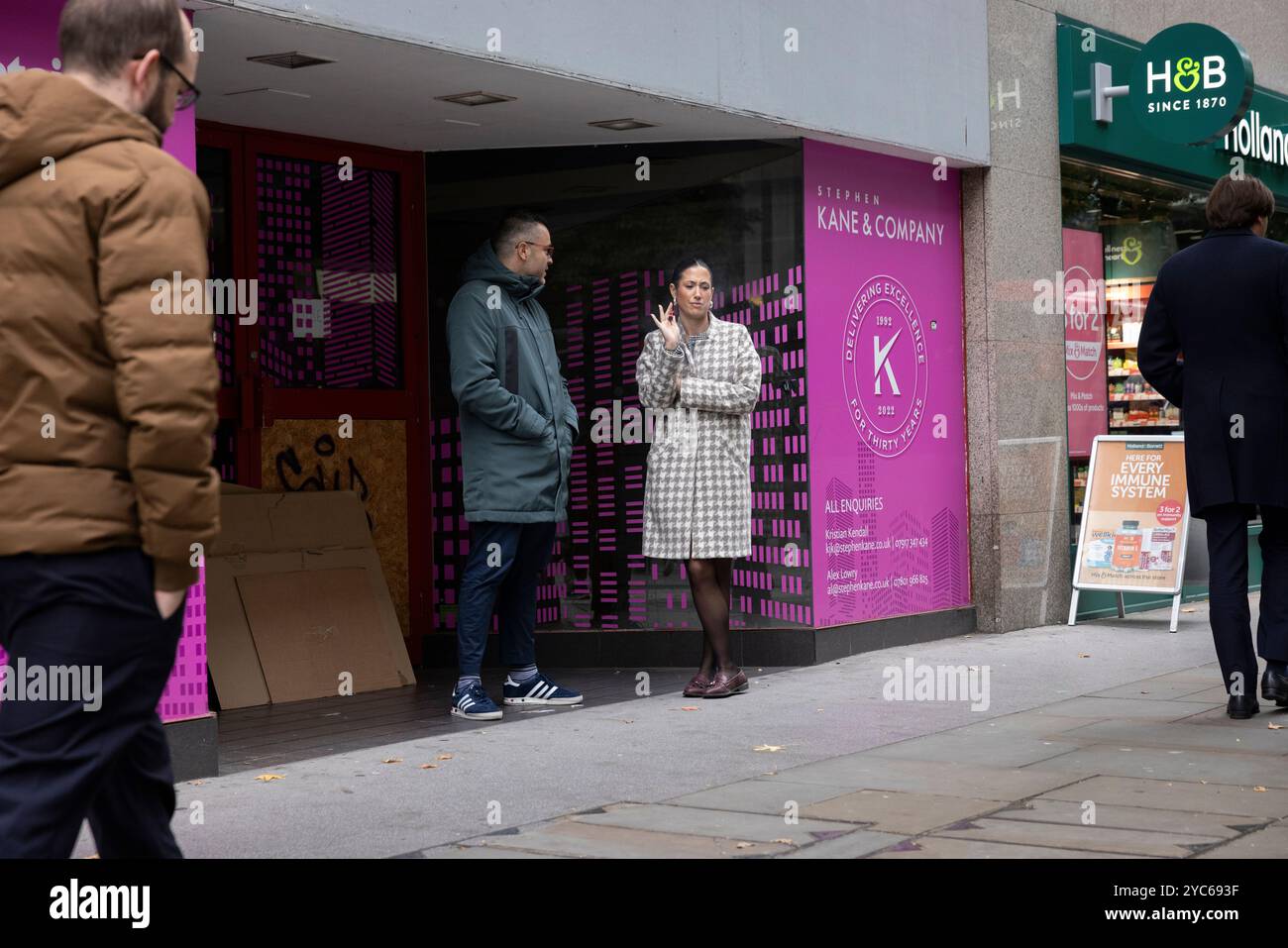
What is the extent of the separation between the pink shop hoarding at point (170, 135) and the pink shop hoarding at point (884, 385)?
3.92 m

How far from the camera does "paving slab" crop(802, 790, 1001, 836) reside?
4824 millimetres

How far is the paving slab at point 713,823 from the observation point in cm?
471

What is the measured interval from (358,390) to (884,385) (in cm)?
300

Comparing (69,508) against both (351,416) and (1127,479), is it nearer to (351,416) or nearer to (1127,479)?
(351,416)

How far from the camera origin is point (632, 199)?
891cm

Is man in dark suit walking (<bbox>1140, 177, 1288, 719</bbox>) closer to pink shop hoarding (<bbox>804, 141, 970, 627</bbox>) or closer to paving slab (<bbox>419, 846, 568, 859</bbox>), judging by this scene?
pink shop hoarding (<bbox>804, 141, 970, 627</bbox>)

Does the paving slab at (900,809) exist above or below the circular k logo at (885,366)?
below

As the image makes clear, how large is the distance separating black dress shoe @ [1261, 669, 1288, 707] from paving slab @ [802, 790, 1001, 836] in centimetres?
225

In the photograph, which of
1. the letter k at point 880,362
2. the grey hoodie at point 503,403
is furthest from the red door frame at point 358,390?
the letter k at point 880,362

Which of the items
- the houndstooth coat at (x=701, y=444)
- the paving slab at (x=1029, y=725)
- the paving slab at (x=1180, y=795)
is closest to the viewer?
the paving slab at (x=1180, y=795)

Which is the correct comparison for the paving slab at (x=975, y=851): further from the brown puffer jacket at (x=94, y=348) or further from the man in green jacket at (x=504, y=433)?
the man in green jacket at (x=504, y=433)

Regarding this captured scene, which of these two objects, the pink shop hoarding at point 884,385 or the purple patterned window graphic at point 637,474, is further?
the pink shop hoarding at point 884,385

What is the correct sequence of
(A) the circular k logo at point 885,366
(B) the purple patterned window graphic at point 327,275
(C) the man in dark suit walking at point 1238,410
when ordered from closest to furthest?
1. (C) the man in dark suit walking at point 1238,410
2. (B) the purple patterned window graphic at point 327,275
3. (A) the circular k logo at point 885,366
